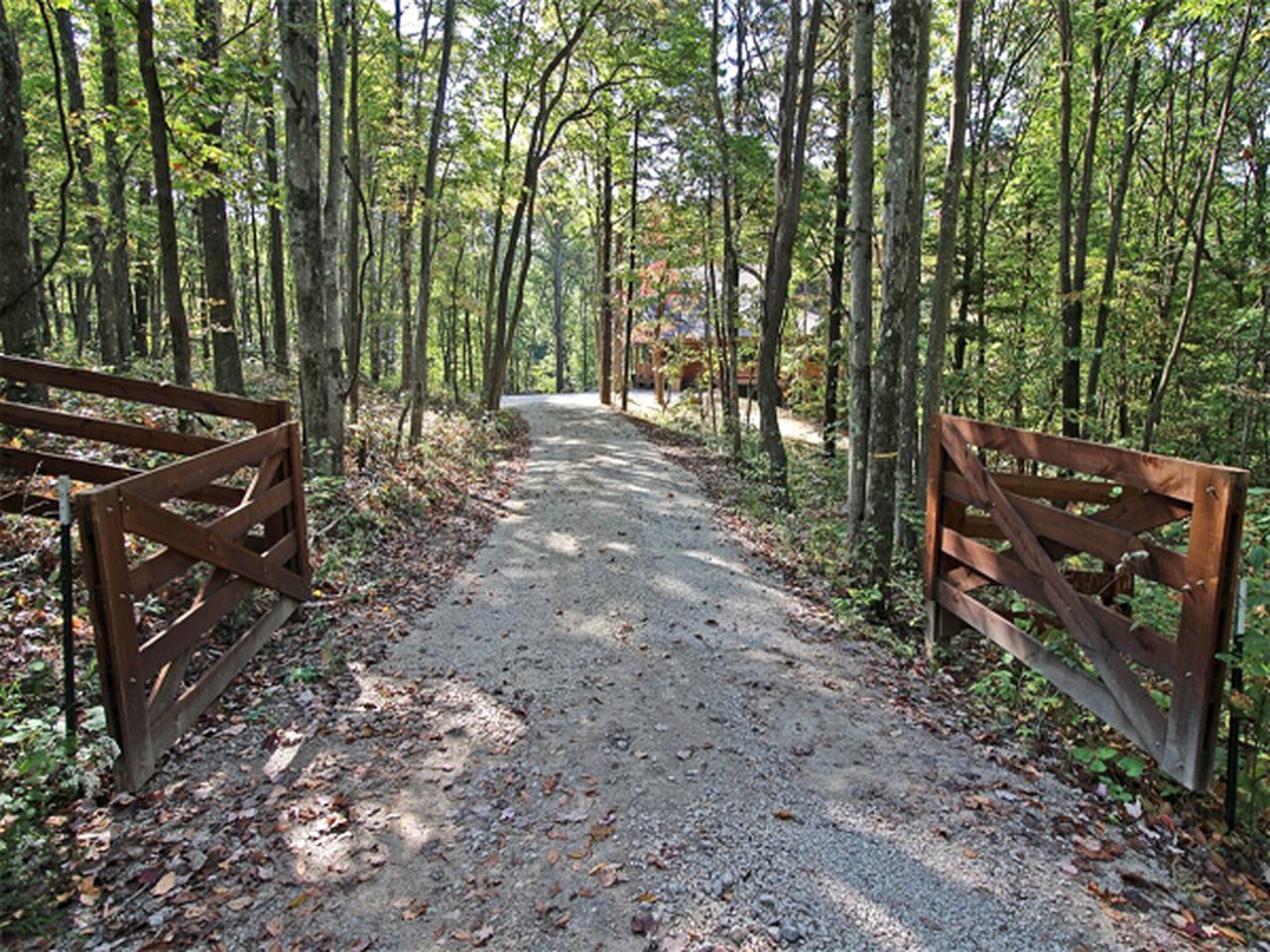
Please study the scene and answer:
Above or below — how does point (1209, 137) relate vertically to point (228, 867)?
above

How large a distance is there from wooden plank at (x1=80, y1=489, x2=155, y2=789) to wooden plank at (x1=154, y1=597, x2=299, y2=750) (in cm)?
19

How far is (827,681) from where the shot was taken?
5105 mm

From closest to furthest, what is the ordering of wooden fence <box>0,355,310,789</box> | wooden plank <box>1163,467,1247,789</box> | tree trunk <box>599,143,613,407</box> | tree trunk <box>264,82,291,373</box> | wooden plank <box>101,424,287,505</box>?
1. wooden plank <box>1163,467,1247,789</box>
2. wooden fence <box>0,355,310,789</box>
3. wooden plank <box>101,424,287,505</box>
4. tree trunk <box>264,82,291,373</box>
5. tree trunk <box>599,143,613,407</box>

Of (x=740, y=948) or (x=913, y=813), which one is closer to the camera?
(x=740, y=948)

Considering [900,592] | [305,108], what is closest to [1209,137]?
[900,592]

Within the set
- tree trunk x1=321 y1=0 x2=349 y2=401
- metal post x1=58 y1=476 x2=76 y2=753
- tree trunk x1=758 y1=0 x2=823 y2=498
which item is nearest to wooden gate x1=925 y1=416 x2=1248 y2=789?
metal post x1=58 y1=476 x2=76 y2=753

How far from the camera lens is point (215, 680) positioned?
4434 mm

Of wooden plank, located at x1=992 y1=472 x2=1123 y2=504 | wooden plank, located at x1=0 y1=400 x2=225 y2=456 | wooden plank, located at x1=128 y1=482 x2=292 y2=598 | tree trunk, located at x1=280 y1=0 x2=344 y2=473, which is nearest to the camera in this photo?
wooden plank, located at x1=128 y1=482 x2=292 y2=598

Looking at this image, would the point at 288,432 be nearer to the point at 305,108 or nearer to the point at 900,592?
the point at 305,108

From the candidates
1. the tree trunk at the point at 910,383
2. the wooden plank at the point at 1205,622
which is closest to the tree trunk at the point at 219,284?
the tree trunk at the point at 910,383

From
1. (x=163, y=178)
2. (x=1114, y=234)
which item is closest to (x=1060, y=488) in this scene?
(x=163, y=178)

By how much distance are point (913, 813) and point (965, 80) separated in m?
8.28

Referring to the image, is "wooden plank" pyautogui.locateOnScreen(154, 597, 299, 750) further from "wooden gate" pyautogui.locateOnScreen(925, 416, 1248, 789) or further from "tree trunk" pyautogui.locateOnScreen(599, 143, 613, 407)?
"tree trunk" pyautogui.locateOnScreen(599, 143, 613, 407)

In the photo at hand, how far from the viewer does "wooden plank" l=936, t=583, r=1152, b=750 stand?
3873 millimetres
